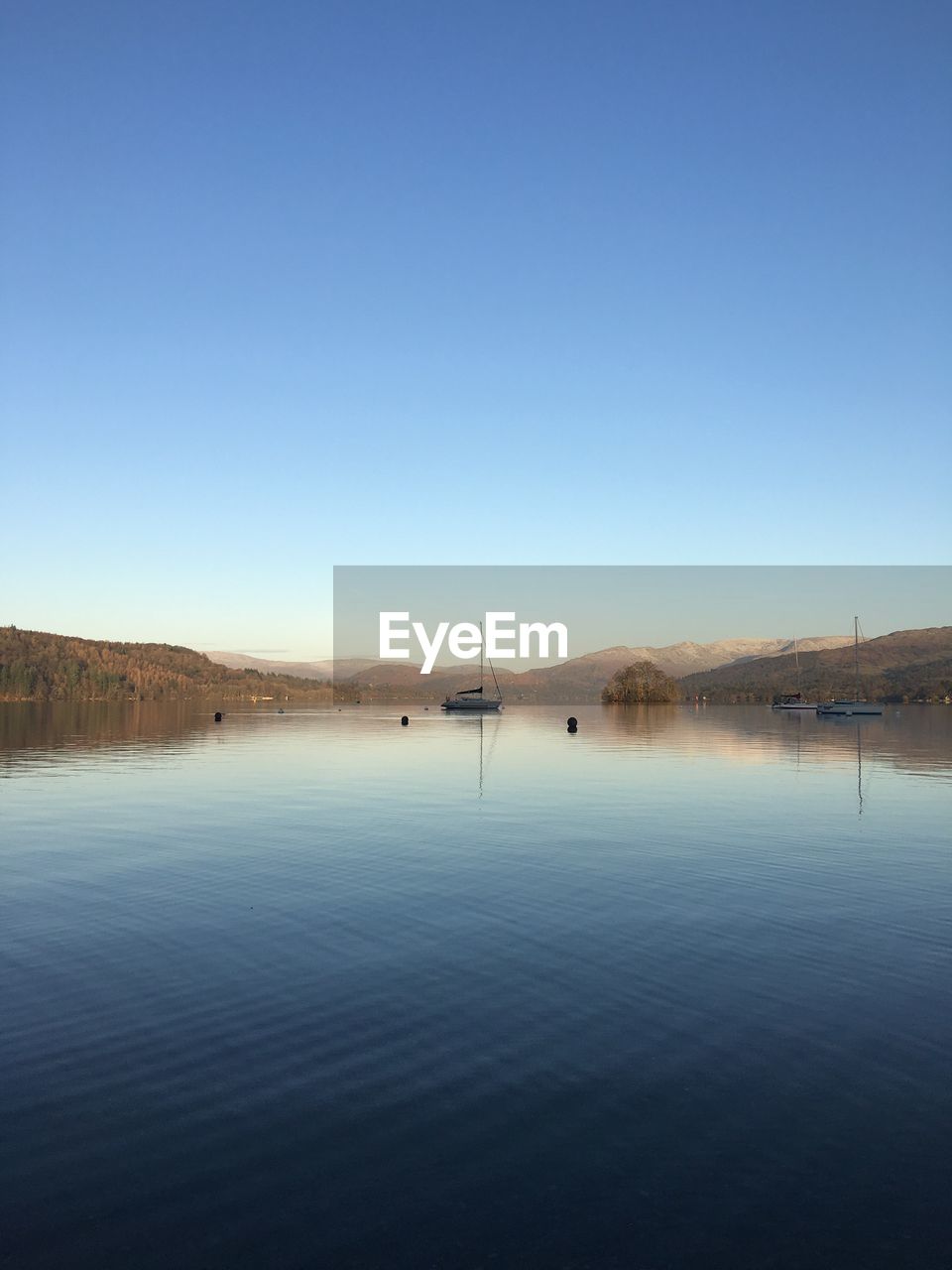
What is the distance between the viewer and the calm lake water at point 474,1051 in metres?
8.12

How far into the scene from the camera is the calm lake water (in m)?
8.12

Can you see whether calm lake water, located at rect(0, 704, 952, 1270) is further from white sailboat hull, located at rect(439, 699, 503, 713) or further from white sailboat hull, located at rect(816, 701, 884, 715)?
white sailboat hull, located at rect(816, 701, 884, 715)

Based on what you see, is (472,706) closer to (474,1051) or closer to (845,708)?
(845,708)

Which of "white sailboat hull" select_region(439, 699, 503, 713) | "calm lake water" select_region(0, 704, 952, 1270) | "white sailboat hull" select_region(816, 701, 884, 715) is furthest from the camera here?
"white sailboat hull" select_region(439, 699, 503, 713)

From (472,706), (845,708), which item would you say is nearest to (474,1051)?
(472,706)

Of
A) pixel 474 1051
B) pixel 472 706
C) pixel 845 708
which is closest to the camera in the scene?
pixel 474 1051

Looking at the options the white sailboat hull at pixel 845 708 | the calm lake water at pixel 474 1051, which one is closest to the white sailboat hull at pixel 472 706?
the white sailboat hull at pixel 845 708

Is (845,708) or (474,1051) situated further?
(845,708)

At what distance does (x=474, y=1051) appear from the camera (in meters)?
11.9

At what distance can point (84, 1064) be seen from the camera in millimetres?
11438

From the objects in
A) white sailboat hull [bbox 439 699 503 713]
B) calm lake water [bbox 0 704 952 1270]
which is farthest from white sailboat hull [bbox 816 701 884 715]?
calm lake water [bbox 0 704 952 1270]

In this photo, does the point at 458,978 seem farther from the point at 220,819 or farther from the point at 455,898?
the point at 220,819

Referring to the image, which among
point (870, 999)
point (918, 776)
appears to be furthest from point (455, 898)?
point (918, 776)

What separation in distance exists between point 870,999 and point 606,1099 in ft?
19.5
